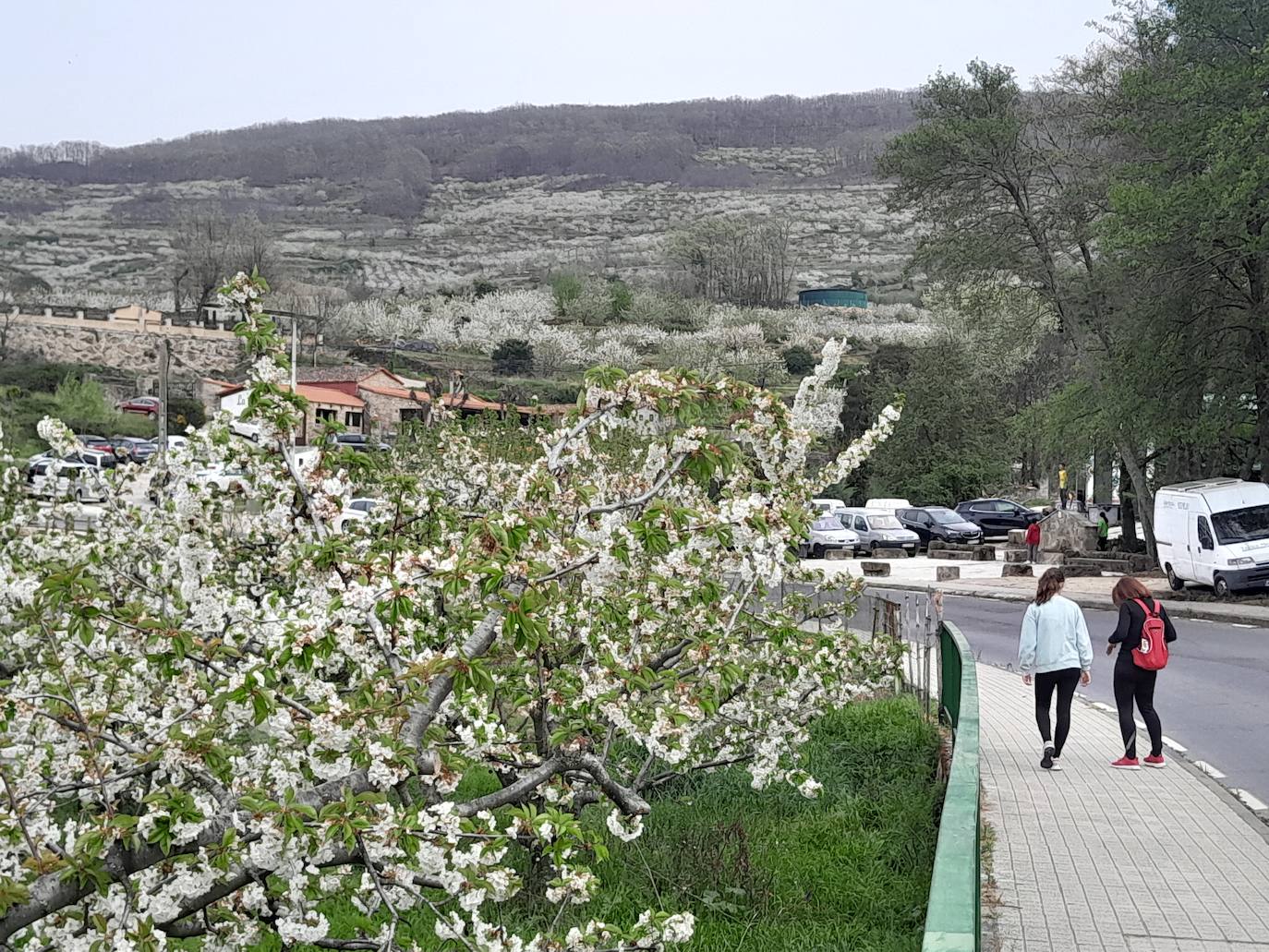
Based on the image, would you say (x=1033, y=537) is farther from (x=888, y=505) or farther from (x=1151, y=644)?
(x=1151, y=644)

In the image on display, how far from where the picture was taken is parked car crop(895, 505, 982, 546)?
43938 millimetres

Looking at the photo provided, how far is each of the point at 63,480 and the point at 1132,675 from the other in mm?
8269

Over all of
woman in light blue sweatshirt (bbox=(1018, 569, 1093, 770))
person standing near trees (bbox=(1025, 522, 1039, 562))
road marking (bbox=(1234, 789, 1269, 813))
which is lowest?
person standing near trees (bbox=(1025, 522, 1039, 562))

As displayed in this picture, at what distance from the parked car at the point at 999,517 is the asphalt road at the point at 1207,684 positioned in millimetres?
24316

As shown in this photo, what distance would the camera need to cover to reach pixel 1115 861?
24.4 ft

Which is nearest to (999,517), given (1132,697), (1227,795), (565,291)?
(1132,697)

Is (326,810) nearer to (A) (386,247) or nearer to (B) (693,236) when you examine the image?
(B) (693,236)

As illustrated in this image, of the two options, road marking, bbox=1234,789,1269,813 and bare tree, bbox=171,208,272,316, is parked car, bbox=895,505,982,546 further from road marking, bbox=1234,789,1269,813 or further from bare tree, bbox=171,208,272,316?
bare tree, bbox=171,208,272,316

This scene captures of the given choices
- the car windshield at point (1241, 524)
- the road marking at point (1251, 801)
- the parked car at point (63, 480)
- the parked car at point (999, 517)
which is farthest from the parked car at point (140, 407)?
the road marking at point (1251, 801)

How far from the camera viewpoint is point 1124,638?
994 centimetres

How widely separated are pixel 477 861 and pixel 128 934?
1.06 metres

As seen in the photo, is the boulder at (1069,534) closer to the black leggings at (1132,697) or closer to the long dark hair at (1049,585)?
the black leggings at (1132,697)

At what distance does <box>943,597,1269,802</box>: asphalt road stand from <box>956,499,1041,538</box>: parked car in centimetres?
2432

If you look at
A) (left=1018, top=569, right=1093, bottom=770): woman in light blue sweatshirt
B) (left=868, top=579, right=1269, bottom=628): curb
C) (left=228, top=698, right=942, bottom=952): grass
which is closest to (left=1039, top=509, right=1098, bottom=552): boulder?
(left=868, top=579, right=1269, bottom=628): curb
